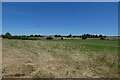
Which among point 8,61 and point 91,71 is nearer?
point 91,71

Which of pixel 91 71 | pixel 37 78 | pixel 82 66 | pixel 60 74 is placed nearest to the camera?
pixel 37 78

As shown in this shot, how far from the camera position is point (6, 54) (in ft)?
49.0

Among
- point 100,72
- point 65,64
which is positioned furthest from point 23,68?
point 100,72

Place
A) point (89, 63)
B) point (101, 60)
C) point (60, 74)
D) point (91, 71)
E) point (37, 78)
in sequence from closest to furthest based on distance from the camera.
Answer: point (37, 78) < point (60, 74) < point (91, 71) < point (89, 63) < point (101, 60)

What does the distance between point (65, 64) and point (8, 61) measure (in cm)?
275

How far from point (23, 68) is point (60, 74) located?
1.70 m

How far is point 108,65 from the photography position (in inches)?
527

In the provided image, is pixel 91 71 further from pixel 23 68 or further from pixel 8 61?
pixel 8 61

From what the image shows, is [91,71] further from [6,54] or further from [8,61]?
[6,54]

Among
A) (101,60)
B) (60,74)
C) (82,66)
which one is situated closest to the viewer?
(60,74)

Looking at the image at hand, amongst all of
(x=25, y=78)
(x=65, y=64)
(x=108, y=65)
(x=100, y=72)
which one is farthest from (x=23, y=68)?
(x=108, y=65)

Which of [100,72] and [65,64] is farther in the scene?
[65,64]

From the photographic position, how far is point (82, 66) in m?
12.4

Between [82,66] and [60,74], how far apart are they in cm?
210
